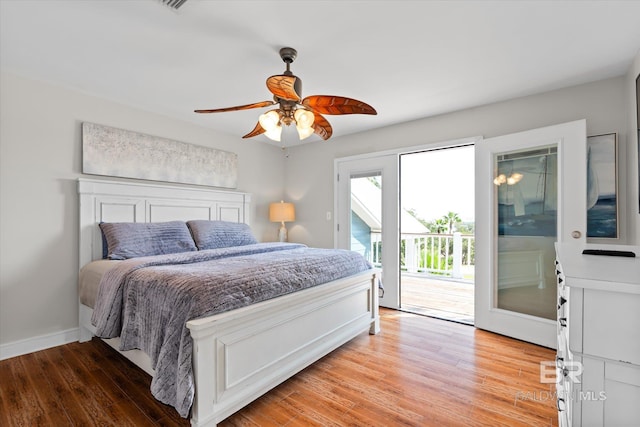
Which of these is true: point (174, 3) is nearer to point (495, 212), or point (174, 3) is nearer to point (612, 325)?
point (612, 325)

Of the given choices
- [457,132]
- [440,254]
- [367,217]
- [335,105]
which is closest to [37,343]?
[335,105]

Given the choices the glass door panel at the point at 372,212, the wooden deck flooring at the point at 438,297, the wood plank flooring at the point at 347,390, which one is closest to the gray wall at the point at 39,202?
the wood plank flooring at the point at 347,390

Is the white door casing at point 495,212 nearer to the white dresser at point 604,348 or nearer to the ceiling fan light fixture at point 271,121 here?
the white dresser at point 604,348

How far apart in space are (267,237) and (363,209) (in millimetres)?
1580

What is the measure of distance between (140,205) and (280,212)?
1.85 meters

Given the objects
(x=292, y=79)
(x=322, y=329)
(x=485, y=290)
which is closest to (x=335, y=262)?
(x=322, y=329)

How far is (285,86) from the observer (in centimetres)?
184

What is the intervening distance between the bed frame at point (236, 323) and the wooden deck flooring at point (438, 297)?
1.15 metres

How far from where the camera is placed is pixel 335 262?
2451 millimetres

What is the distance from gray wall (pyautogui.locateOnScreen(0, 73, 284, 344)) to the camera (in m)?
2.42

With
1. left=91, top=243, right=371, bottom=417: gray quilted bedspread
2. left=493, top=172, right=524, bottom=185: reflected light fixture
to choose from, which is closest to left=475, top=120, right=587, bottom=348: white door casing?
left=493, top=172, right=524, bottom=185: reflected light fixture

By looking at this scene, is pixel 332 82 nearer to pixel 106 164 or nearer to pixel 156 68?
pixel 156 68

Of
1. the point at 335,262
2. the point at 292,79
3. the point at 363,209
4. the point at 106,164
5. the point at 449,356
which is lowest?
the point at 449,356

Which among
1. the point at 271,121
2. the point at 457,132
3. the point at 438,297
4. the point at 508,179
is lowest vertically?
the point at 438,297
